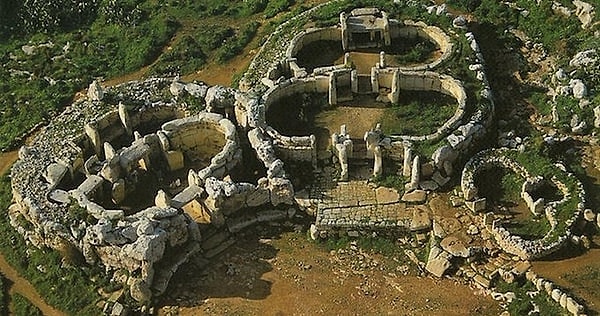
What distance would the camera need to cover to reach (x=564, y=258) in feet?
114

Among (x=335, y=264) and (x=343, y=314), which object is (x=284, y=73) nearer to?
(x=335, y=264)

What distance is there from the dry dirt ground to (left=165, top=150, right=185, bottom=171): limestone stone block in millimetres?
5895

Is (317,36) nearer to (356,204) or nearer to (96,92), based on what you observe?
(96,92)

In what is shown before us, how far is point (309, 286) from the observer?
35.4 metres

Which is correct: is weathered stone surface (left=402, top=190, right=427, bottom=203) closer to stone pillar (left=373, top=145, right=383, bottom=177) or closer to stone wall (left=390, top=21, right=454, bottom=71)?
stone pillar (left=373, top=145, right=383, bottom=177)

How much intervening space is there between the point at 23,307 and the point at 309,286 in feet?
41.0

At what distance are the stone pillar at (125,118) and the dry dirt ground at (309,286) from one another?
9.87 meters

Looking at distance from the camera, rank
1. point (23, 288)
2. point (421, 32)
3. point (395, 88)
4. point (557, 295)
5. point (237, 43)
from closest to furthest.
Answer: point (557, 295) < point (23, 288) < point (395, 88) < point (421, 32) < point (237, 43)

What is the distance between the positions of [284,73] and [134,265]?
16.3 metres

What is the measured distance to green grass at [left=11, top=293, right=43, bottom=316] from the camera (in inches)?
1364

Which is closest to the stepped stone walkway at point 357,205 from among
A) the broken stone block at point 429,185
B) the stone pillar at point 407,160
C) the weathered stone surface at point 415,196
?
the weathered stone surface at point 415,196

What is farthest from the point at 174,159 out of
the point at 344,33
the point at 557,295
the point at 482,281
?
the point at 557,295

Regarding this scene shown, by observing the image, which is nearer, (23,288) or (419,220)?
(23,288)

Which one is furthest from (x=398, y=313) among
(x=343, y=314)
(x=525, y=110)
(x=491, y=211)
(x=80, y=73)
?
(x=80, y=73)
